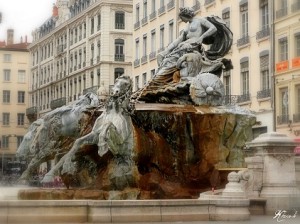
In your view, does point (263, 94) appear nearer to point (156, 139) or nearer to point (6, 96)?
point (156, 139)

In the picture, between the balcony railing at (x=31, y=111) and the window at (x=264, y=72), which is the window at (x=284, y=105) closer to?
the window at (x=264, y=72)

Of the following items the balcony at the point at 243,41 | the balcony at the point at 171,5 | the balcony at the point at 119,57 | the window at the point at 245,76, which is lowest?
the window at the point at 245,76

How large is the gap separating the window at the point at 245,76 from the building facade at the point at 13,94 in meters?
60.2

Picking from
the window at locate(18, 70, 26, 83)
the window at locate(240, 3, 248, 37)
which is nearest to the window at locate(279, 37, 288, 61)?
Answer: the window at locate(240, 3, 248, 37)

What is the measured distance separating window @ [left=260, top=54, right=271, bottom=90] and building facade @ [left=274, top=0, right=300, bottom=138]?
691mm

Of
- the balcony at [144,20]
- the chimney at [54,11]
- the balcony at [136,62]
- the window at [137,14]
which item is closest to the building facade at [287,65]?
the balcony at [144,20]

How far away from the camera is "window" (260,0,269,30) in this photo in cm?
4364

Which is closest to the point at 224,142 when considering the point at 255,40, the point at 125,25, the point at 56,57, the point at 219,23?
the point at 219,23

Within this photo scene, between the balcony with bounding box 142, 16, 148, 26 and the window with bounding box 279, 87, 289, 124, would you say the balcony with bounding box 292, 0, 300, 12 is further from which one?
the balcony with bounding box 142, 16, 148, 26

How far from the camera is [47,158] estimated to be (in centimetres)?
1944

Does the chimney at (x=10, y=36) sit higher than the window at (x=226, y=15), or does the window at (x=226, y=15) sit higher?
the chimney at (x=10, y=36)

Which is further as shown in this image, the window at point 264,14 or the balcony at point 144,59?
the balcony at point 144,59

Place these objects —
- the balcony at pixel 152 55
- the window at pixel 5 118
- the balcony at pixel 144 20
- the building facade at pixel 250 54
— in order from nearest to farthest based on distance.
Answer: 1. the building facade at pixel 250 54
2. the balcony at pixel 152 55
3. the balcony at pixel 144 20
4. the window at pixel 5 118

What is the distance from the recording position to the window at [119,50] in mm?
73562
